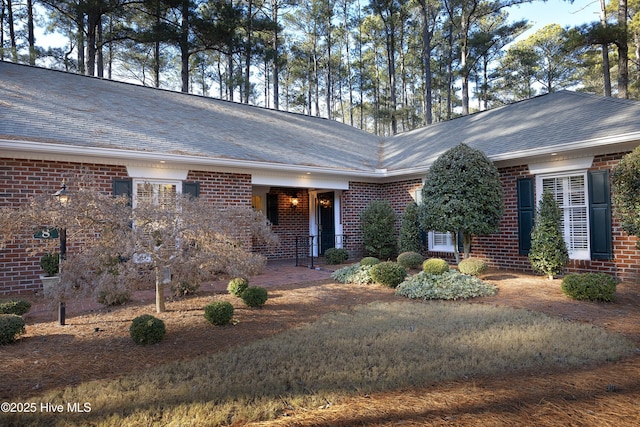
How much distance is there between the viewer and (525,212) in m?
8.72

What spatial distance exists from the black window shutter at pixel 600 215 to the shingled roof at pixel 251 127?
2.23 ft

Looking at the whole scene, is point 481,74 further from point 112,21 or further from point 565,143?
point 112,21

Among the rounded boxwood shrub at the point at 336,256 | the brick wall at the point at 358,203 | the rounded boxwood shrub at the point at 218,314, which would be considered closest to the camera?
the rounded boxwood shrub at the point at 218,314

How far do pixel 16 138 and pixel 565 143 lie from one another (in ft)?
33.7

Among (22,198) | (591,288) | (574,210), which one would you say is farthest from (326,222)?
(22,198)

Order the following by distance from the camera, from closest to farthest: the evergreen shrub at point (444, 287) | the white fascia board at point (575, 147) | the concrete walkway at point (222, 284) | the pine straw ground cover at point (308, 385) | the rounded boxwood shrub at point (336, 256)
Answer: the pine straw ground cover at point (308, 385)
the concrete walkway at point (222, 284)
the evergreen shrub at point (444, 287)
the white fascia board at point (575, 147)
the rounded boxwood shrub at point (336, 256)

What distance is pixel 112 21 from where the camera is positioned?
16422mm

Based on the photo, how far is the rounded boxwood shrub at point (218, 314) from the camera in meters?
4.67

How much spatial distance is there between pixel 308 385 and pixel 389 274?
14.4 ft

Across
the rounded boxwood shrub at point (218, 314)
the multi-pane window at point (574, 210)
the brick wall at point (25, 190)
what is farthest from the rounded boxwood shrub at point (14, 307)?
the multi-pane window at point (574, 210)

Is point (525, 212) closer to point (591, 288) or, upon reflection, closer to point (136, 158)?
point (591, 288)

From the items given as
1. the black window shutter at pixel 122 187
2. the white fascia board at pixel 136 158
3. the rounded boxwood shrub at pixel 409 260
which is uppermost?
the white fascia board at pixel 136 158

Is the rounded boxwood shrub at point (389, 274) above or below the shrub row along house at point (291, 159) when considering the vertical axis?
below

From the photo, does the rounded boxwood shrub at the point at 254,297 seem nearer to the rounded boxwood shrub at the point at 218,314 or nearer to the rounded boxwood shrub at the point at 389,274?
the rounded boxwood shrub at the point at 218,314
